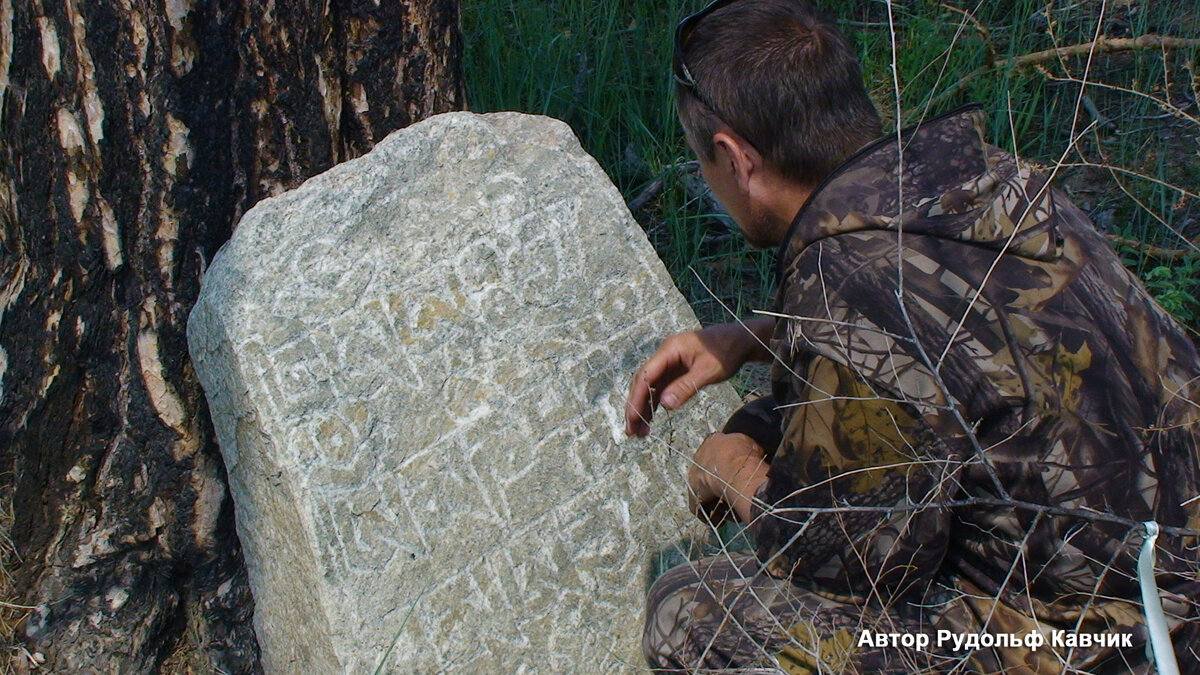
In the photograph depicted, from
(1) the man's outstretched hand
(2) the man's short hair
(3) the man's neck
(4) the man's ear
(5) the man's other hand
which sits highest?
(2) the man's short hair

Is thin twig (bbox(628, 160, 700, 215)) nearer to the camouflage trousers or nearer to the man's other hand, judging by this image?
the man's other hand

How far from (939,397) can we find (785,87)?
1.66 feet

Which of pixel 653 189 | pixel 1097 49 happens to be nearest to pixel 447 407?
pixel 653 189

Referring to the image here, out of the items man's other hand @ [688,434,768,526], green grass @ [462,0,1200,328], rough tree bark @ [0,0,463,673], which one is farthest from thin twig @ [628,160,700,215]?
man's other hand @ [688,434,768,526]

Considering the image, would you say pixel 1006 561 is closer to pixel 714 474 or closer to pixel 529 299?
pixel 714 474

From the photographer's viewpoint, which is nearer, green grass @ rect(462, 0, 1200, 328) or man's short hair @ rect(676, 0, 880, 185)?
man's short hair @ rect(676, 0, 880, 185)

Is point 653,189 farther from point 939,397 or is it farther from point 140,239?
point 939,397

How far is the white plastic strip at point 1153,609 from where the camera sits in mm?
1453

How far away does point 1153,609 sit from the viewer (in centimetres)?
146

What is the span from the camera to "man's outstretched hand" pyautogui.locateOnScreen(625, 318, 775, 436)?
6.61 ft

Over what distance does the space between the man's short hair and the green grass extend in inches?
57.1

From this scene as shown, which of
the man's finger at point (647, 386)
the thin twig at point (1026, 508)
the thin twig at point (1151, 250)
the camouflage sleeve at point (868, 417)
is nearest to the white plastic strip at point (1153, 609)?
the thin twig at point (1026, 508)

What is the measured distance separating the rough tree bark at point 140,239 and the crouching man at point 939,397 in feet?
2.64

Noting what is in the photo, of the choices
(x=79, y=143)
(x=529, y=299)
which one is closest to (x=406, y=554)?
(x=529, y=299)
